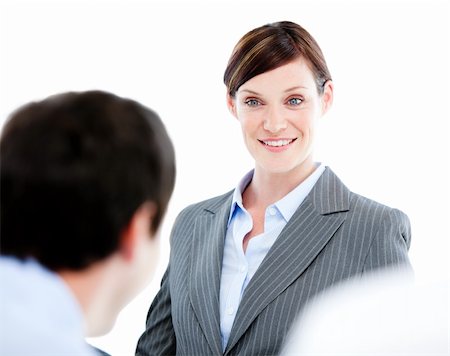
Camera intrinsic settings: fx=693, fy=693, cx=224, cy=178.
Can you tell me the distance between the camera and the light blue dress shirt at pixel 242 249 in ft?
6.46

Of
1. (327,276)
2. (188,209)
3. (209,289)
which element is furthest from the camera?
(188,209)

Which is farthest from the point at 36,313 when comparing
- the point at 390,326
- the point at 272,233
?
the point at 272,233

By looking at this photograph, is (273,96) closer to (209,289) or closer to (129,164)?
(209,289)

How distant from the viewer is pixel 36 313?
877 millimetres

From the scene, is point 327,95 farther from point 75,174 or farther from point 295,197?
point 75,174

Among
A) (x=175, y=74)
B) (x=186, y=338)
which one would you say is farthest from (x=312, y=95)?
(x=175, y=74)

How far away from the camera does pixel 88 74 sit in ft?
10.8

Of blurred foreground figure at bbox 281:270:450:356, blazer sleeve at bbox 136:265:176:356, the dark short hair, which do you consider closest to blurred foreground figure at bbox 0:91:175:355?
the dark short hair

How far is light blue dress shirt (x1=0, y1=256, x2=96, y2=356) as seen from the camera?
83cm

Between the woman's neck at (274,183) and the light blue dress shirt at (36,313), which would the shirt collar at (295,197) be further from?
the light blue dress shirt at (36,313)

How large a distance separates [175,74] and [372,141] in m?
0.99

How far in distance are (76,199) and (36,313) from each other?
16 cm

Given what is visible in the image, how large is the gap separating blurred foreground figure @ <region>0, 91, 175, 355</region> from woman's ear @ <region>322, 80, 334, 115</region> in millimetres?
1157

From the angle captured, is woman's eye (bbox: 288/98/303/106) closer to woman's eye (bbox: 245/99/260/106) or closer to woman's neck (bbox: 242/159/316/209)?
woman's eye (bbox: 245/99/260/106)
